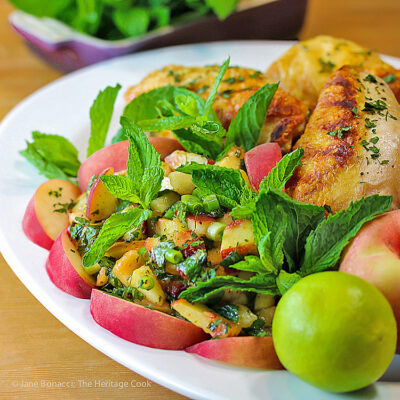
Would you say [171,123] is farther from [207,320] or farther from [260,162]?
[207,320]

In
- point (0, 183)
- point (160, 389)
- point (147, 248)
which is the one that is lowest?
point (160, 389)

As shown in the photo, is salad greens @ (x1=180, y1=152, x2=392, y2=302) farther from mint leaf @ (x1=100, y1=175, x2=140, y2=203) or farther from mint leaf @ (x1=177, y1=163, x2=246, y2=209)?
mint leaf @ (x1=100, y1=175, x2=140, y2=203)

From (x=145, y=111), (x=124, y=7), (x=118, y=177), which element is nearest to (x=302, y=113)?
(x=145, y=111)

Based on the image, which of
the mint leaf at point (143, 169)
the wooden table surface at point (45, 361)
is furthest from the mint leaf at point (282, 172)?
the wooden table surface at point (45, 361)

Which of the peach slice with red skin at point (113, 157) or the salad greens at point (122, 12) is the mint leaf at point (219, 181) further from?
the salad greens at point (122, 12)

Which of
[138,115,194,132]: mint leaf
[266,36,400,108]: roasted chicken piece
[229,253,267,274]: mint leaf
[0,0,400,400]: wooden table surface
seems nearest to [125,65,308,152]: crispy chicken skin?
[266,36,400,108]: roasted chicken piece

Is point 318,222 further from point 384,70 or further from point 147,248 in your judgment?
point 384,70
